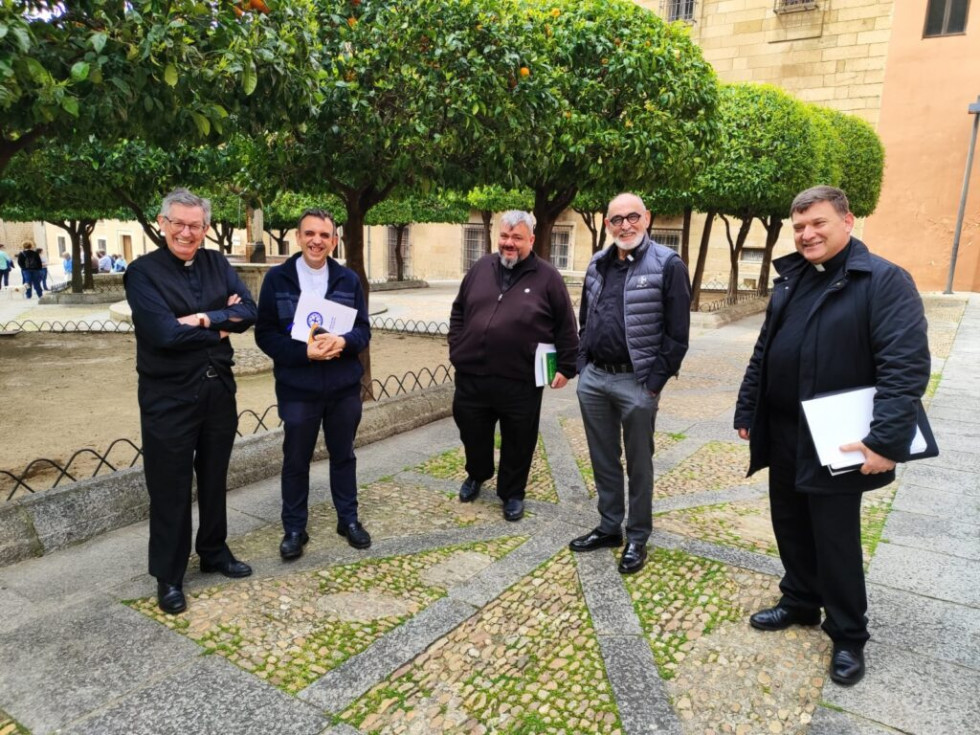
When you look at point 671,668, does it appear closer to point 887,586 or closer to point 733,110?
point 887,586

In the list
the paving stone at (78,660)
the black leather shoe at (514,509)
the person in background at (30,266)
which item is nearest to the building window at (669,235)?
the person in background at (30,266)

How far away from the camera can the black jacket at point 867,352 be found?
2.23 meters

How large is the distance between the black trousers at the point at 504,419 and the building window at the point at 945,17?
73.1ft

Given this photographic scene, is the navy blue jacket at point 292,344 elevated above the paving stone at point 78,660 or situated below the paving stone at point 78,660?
above

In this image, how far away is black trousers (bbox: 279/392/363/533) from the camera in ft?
11.3

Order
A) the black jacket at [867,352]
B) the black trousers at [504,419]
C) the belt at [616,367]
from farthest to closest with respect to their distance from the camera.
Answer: the black trousers at [504,419] → the belt at [616,367] → the black jacket at [867,352]

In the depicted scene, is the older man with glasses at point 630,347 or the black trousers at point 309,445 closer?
the older man with glasses at point 630,347

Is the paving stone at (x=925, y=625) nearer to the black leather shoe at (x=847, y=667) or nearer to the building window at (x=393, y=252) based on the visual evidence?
the black leather shoe at (x=847, y=667)

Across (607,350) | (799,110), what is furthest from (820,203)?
(799,110)

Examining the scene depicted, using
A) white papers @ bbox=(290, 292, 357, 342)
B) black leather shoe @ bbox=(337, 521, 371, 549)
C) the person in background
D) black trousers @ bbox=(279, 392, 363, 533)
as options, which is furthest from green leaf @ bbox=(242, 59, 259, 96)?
the person in background

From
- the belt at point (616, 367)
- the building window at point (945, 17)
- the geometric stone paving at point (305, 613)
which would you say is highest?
the building window at point (945, 17)

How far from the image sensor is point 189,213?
9.29ft

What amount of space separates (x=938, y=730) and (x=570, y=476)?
2740 mm

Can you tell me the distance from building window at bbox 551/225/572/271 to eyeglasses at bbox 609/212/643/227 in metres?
25.2
